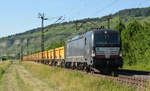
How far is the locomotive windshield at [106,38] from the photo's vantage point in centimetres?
2139

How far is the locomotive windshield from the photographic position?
70.2 ft

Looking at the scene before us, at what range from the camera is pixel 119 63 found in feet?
68.6

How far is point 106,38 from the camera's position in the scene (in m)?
21.5

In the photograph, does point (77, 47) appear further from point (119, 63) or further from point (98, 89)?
point (98, 89)

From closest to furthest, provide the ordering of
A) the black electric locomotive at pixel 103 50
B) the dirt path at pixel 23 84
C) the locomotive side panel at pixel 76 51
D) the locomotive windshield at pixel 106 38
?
the dirt path at pixel 23 84
the black electric locomotive at pixel 103 50
the locomotive windshield at pixel 106 38
the locomotive side panel at pixel 76 51

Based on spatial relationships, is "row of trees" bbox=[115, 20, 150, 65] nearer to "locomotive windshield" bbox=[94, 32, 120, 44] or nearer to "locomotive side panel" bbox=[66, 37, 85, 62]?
"locomotive side panel" bbox=[66, 37, 85, 62]

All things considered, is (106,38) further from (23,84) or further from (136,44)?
(136,44)

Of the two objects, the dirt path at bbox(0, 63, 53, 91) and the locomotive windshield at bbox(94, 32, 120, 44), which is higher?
the locomotive windshield at bbox(94, 32, 120, 44)

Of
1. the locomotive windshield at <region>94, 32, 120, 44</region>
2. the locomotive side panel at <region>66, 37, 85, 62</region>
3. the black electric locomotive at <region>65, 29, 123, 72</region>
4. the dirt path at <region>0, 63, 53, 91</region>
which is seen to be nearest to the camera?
the dirt path at <region>0, 63, 53, 91</region>

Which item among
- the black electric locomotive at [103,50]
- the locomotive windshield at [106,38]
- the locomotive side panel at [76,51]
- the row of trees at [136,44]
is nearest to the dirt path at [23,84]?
the black electric locomotive at [103,50]

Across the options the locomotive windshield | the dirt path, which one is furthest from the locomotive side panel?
the dirt path

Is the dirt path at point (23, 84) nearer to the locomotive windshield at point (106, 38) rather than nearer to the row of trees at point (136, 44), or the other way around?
the locomotive windshield at point (106, 38)

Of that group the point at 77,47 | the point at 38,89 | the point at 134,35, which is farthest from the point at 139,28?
the point at 38,89

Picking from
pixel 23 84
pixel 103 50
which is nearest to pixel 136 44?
pixel 103 50
